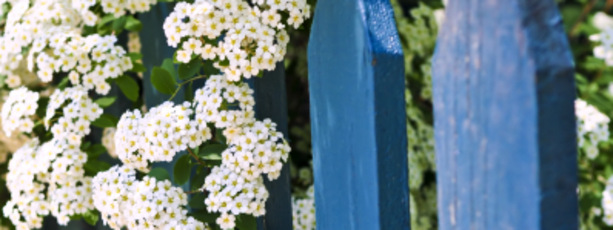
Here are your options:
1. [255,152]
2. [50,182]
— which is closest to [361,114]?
[255,152]

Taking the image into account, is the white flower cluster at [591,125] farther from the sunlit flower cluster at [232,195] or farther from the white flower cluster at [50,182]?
the white flower cluster at [50,182]

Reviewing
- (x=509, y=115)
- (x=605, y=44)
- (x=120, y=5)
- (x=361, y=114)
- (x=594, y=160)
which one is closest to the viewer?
(x=509, y=115)

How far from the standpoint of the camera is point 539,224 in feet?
2.94

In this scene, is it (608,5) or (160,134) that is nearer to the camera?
(160,134)

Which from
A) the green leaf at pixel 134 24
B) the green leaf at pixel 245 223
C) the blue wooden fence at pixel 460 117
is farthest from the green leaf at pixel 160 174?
the blue wooden fence at pixel 460 117

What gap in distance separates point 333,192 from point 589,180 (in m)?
1.51

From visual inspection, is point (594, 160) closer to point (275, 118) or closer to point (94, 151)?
point (275, 118)

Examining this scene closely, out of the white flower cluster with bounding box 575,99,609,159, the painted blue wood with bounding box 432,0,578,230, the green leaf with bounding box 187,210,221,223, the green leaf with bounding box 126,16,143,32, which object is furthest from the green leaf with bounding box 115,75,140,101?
the white flower cluster with bounding box 575,99,609,159

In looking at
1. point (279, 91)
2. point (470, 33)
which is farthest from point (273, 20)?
point (470, 33)

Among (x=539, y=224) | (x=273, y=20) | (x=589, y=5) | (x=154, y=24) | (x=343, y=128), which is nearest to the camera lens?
(x=539, y=224)

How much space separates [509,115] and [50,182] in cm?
150

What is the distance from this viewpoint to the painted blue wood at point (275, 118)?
1.72 m

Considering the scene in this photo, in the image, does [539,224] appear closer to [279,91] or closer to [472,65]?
[472,65]

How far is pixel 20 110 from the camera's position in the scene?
2004 millimetres
